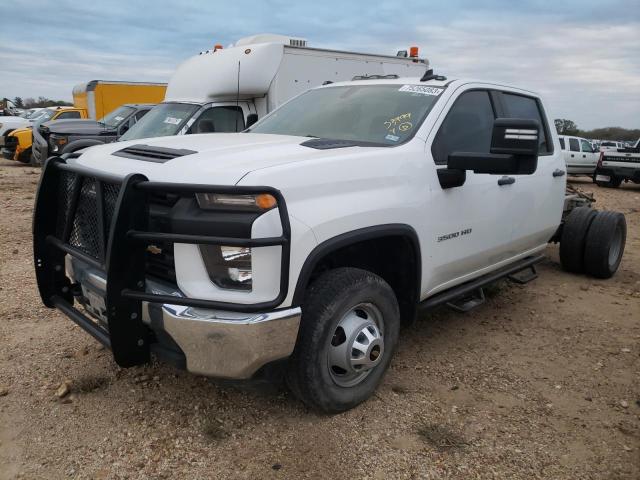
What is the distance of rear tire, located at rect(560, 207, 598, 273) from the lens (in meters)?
6.04

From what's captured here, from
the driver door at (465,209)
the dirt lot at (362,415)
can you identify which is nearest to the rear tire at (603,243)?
the dirt lot at (362,415)

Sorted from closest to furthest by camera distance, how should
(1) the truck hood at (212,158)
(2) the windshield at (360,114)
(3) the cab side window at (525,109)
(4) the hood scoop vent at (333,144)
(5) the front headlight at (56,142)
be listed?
(1) the truck hood at (212,158) < (4) the hood scoop vent at (333,144) < (2) the windshield at (360,114) < (3) the cab side window at (525,109) < (5) the front headlight at (56,142)

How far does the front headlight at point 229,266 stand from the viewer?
97.8 inches

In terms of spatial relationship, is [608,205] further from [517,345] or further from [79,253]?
[79,253]

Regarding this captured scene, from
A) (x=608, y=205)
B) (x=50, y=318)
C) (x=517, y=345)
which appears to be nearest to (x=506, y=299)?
(x=517, y=345)

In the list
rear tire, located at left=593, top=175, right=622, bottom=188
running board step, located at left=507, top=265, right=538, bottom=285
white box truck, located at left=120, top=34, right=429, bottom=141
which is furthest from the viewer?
rear tire, located at left=593, top=175, right=622, bottom=188

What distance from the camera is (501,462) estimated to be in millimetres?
2773

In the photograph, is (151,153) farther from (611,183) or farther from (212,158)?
(611,183)

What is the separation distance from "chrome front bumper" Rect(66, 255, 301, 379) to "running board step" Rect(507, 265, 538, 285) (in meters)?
2.91

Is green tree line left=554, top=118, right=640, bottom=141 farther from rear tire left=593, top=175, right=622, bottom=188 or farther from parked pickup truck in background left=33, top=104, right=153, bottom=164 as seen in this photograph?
parked pickup truck in background left=33, top=104, right=153, bottom=164

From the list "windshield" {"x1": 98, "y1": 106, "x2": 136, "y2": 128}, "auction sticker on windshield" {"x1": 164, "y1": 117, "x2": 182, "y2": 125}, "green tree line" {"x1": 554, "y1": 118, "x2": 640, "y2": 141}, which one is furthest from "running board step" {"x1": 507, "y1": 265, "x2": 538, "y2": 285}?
"green tree line" {"x1": 554, "y1": 118, "x2": 640, "y2": 141}

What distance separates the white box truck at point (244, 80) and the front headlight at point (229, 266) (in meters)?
5.57

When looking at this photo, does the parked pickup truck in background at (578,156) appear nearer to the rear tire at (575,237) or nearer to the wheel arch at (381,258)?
the rear tire at (575,237)

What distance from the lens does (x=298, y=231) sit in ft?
8.30
